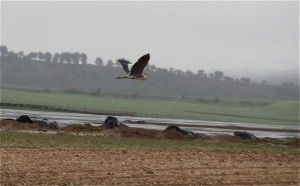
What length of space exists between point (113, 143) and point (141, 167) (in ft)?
19.3

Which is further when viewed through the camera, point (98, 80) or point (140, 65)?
point (98, 80)

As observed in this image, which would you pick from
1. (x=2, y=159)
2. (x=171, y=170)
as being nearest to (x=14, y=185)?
(x=2, y=159)

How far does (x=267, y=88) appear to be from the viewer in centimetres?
12912

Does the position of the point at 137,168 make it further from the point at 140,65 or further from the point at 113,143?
the point at 113,143

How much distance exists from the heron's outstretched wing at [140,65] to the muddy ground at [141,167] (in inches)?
97.8

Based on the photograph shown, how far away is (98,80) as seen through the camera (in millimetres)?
105125

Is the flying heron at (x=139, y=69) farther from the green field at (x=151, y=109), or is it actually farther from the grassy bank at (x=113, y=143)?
the green field at (x=151, y=109)

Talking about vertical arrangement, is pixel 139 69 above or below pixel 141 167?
above

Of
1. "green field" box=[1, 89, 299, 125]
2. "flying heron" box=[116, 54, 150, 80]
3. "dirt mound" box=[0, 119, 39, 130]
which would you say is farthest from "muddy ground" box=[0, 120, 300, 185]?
"green field" box=[1, 89, 299, 125]

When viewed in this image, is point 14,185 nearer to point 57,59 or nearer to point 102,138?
point 102,138

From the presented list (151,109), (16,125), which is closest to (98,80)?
(151,109)

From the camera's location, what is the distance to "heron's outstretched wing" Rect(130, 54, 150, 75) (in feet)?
40.1

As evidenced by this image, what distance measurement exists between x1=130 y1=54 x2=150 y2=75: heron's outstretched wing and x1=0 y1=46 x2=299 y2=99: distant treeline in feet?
273

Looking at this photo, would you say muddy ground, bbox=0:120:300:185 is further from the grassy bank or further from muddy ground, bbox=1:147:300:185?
the grassy bank
